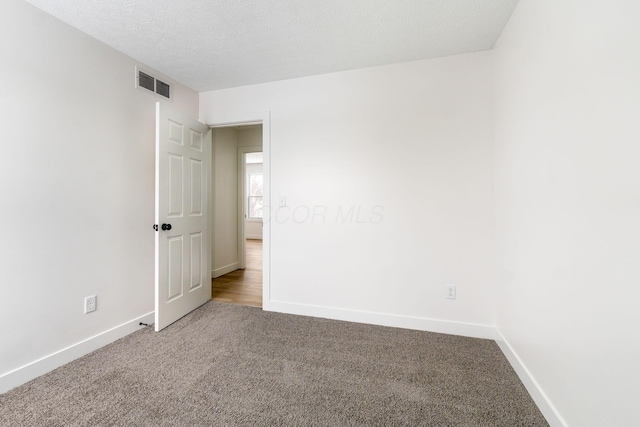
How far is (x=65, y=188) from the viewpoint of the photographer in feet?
5.95

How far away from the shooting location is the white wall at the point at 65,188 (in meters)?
1.56

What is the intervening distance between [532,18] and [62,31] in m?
3.12

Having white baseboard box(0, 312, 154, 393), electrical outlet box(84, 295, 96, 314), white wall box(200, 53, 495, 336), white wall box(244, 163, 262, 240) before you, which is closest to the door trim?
white wall box(200, 53, 495, 336)

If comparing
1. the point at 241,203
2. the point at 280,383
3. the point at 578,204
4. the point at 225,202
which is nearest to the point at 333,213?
the point at 280,383

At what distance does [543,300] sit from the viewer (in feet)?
4.58

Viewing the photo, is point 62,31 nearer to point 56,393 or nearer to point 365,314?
point 56,393

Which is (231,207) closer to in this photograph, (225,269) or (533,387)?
(225,269)

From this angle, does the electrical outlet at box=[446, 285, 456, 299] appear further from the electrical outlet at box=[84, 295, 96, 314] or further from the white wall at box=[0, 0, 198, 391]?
the electrical outlet at box=[84, 295, 96, 314]

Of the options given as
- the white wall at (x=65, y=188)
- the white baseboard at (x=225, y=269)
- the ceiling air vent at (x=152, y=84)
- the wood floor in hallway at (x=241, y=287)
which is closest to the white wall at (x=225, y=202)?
the white baseboard at (x=225, y=269)

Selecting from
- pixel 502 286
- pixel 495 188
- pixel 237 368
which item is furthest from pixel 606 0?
pixel 237 368

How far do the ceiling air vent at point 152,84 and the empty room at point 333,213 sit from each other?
2cm

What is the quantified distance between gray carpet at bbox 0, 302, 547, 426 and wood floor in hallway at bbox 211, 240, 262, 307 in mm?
797

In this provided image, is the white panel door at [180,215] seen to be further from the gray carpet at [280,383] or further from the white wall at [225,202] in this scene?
the white wall at [225,202]

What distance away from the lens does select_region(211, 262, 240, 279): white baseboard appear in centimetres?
402
